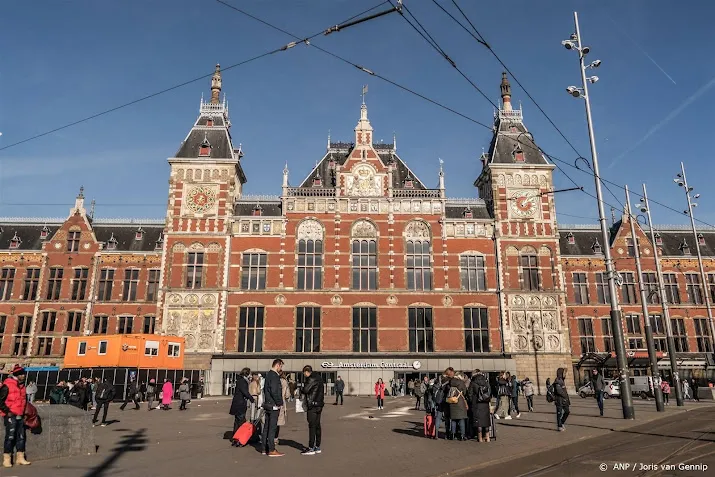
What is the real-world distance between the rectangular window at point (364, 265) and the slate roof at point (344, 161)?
219 inches

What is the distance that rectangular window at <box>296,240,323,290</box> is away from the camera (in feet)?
132

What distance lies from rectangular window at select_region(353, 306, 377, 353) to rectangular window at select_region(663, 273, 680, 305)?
25756 millimetres

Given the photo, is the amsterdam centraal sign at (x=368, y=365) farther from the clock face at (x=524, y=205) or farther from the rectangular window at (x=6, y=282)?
the rectangular window at (x=6, y=282)

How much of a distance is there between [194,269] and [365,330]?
44.5ft

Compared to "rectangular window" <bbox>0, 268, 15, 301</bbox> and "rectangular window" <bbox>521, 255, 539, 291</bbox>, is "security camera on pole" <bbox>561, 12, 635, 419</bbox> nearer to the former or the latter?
"rectangular window" <bbox>521, 255, 539, 291</bbox>

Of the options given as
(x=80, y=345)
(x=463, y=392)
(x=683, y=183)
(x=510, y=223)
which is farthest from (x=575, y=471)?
(x=510, y=223)

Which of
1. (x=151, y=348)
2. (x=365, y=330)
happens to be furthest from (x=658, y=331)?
(x=151, y=348)

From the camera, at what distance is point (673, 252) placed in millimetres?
47219

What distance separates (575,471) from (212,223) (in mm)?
35261

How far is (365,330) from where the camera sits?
39312mm

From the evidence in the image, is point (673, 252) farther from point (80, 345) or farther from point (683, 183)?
point (80, 345)

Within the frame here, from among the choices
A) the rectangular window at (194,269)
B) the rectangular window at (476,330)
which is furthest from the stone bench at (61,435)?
the rectangular window at (476,330)

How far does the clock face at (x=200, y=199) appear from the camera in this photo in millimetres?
40747

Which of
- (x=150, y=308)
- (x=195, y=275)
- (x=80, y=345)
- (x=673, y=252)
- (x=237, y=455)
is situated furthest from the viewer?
(x=673, y=252)
